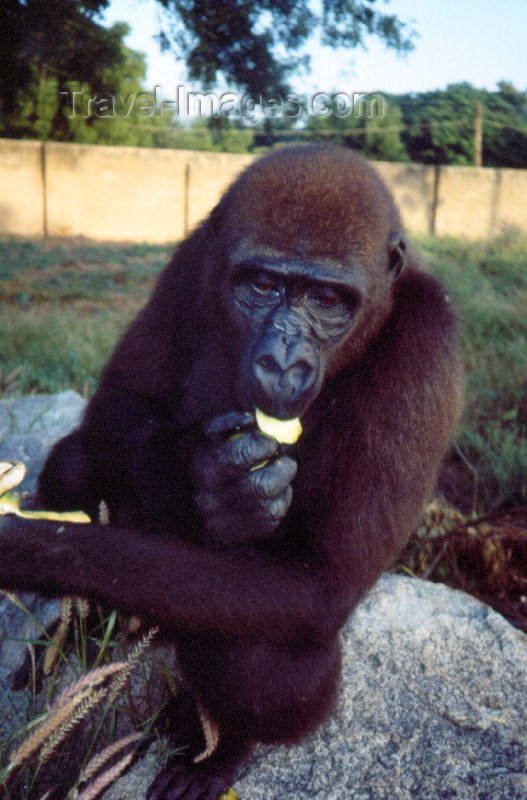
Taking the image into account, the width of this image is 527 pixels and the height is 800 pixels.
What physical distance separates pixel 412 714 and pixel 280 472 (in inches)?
47.1

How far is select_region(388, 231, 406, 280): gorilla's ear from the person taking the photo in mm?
3158

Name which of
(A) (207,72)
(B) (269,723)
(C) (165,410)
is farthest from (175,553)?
(A) (207,72)

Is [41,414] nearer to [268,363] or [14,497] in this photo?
[14,497]

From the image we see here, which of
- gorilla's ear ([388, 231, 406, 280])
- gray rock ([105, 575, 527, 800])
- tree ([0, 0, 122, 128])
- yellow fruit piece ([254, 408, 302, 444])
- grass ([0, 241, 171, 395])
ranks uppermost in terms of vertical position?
tree ([0, 0, 122, 128])

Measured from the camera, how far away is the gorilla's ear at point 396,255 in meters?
3.16

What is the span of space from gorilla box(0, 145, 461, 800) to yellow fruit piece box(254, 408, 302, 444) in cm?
3

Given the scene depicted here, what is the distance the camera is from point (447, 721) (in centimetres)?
311

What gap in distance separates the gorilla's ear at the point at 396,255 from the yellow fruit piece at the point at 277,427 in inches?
31.3

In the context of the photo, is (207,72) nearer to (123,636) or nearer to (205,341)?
(205,341)

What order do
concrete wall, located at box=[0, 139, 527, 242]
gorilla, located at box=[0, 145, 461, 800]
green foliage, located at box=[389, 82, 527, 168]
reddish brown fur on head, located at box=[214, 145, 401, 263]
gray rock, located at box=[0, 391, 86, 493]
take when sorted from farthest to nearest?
green foliage, located at box=[389, 82, 527, 168]
concrete wall, located at box=[0, 139, 527, 242]
gray rock, located at box=[0, 391, 86, 493]
reddish brown fur on head, located at box=[214, 145, 401, 263]
gorilla, located at box=[0, 145, 461, 800]

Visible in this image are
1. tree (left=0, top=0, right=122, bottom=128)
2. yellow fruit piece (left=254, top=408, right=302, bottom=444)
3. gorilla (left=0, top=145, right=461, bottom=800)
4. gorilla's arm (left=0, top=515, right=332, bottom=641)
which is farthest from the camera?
tree (left=0, top=0, right=122, bottom=128)

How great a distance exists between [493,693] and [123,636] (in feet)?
5.21

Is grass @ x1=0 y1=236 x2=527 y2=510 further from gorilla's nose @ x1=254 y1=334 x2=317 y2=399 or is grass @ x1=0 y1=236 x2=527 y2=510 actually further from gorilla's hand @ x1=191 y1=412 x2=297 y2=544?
gorilla's hand @ x1=191 y1=412 x2=297 y2=544

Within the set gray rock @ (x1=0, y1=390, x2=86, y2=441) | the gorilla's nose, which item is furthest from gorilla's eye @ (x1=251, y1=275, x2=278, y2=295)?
gray rock @ (x1=0, y1=390, x2=86, y2=441)
